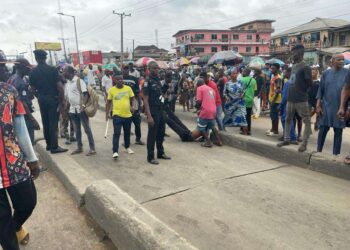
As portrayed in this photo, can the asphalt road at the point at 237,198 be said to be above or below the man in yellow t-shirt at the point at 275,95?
below

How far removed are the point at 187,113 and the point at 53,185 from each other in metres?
7.56

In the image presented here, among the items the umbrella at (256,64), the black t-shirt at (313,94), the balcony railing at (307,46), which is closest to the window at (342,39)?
the balcony railing at (307,46)

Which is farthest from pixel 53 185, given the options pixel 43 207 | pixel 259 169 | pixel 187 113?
pixel 187 113

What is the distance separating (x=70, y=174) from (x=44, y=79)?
2.12 m

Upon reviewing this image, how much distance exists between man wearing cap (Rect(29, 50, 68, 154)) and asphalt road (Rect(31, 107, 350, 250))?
728mm

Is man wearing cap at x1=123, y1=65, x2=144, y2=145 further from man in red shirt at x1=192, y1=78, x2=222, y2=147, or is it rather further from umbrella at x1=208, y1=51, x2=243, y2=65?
umbrella at x1=208, y1=51, x2=243, y2=65

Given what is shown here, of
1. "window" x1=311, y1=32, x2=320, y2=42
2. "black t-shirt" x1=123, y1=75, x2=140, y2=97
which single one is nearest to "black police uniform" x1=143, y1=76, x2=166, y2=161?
"black t-shirt" x1=123, y1=75, x2=140, y2=97

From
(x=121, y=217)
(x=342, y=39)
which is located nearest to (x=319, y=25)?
(x=342, y=39)

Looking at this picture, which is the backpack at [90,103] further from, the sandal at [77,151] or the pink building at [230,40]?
the pink building at [230,40]

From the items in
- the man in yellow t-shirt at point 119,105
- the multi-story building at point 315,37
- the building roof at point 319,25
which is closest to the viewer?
the man in yellow t-shirt at point 119,105

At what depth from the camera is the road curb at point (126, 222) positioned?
244 centimetres

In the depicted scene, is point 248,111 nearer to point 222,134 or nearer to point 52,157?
point 222,134

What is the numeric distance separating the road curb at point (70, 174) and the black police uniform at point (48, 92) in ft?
1.37

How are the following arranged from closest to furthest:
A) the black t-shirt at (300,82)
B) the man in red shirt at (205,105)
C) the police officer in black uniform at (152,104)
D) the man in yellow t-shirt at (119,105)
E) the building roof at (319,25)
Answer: the black t-shirt at (300,82) < the police officer in black uniform at (152,104) < the man in yellow t-shirt at (119,105) < the man in red shirt at (205,105) < the building roof at (319,25)
